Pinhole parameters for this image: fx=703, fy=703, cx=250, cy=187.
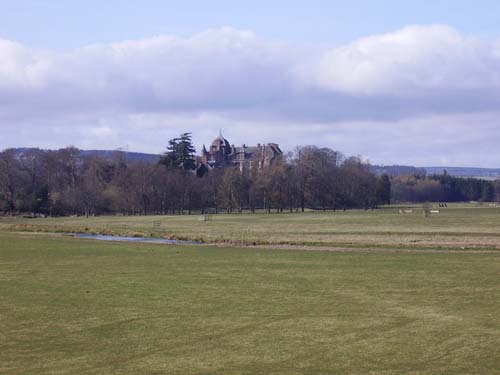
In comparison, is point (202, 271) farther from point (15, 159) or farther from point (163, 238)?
point (15, 159)

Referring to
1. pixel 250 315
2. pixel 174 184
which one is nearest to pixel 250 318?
pixel 250 315

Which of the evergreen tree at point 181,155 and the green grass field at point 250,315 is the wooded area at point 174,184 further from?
the green grass field at point 250,315

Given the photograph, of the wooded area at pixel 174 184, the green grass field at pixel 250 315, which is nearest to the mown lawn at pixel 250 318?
the green grass field at pixel 250 315

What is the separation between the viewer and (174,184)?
5650 inches

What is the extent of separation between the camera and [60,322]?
18406 millimetres

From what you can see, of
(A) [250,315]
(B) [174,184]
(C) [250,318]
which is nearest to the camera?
(C) [250,318]

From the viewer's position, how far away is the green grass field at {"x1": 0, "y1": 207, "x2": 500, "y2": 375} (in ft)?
45.9

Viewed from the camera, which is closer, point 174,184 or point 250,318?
point 250,318

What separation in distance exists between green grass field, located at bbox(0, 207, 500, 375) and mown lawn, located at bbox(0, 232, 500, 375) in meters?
0.04

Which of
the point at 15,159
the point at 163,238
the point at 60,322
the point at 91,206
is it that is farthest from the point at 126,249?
the point at 15,159

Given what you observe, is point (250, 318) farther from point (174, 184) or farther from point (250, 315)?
point (174, 184)

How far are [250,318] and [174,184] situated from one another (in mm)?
125476

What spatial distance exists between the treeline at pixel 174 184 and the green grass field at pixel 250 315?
322 feet

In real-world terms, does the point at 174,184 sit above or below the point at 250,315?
above
